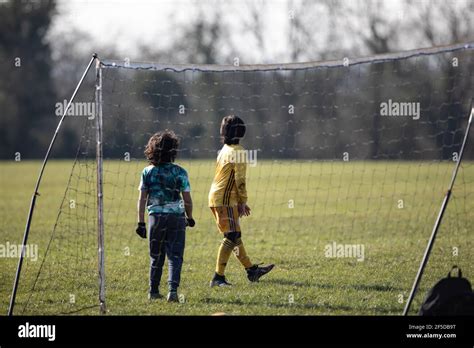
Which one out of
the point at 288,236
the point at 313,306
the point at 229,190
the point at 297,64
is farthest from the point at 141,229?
the point at 288,236

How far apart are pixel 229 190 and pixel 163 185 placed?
104 cm

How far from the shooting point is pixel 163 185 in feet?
25.8

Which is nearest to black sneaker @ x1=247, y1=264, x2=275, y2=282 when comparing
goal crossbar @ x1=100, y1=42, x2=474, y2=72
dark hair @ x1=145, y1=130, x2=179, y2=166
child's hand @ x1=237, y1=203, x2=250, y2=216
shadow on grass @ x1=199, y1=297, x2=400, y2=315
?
child's hand @ x1=237, y1=203, x2=250, y2=216

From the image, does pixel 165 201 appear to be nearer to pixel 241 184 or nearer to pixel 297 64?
pixel 241 184

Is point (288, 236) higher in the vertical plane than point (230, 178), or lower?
lower

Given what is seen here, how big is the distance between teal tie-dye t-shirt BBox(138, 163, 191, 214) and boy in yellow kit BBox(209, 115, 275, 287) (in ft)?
2.60

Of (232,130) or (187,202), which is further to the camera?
(232,130)

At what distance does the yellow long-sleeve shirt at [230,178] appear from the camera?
27.9ft

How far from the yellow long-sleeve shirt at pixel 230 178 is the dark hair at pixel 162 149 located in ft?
2.70

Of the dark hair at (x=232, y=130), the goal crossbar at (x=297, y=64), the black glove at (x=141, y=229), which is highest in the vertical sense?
the goal crossbar at (x=297, y=64)

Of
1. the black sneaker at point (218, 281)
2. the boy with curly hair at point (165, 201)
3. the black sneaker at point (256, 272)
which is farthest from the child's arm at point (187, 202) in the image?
the black sneaker at point (256, 272)

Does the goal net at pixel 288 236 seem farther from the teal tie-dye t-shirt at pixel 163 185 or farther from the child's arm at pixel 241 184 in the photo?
the child's arm at pixel 241 184

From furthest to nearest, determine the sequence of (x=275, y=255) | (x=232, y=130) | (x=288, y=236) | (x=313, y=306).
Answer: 1. (x=288, y=236)
2. (x=275, y=255)
3. (x=232, y=130)
4. (x=313, y=306)
